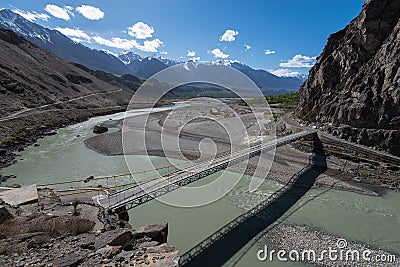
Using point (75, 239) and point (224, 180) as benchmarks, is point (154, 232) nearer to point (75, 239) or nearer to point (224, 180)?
point (75, 239)

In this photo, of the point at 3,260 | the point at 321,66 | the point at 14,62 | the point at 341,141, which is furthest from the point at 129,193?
the point at 14,62

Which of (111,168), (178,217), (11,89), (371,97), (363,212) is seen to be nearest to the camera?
(178,217)

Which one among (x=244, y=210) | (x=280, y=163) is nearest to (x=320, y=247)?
(x=244, y=210)

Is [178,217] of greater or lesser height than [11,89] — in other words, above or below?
below

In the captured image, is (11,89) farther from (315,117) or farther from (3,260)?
(315,117)

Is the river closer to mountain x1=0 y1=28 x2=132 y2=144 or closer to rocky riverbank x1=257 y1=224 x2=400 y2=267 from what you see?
rocky riverbank x1=257 y1=224 x2=400 y2=267

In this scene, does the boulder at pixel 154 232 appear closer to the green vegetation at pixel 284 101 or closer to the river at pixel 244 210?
the river at pixel 244 210

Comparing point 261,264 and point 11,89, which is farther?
point 11,89

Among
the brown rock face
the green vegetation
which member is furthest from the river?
the green vegetation
